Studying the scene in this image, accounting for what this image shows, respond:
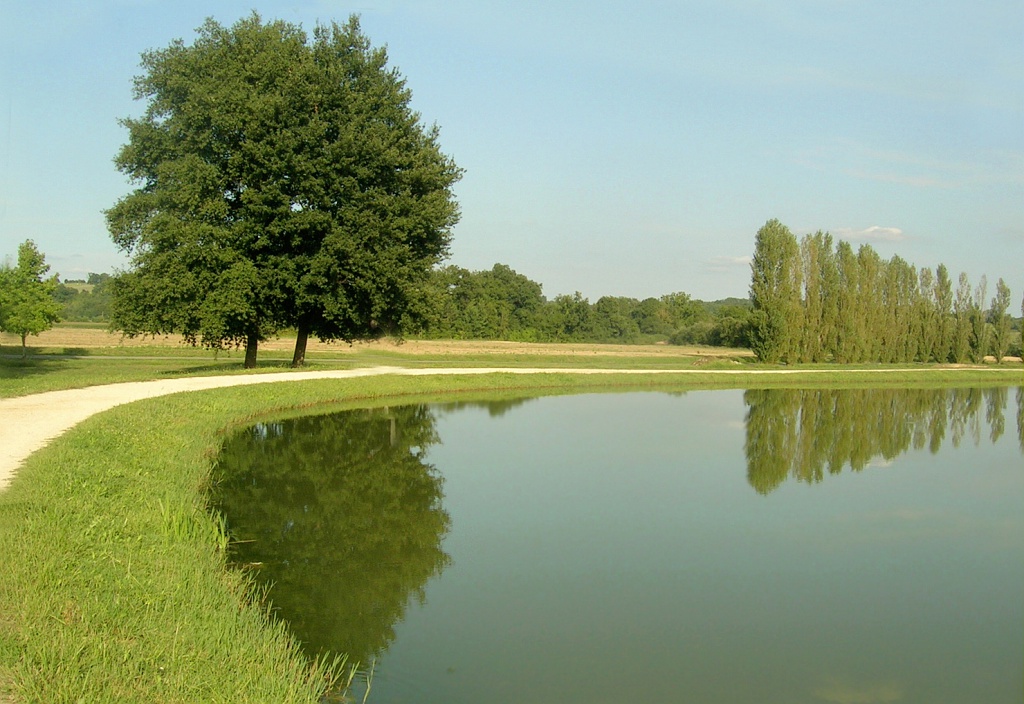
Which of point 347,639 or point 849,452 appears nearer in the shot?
point 347,639

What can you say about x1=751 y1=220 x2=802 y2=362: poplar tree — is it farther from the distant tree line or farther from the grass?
the grass

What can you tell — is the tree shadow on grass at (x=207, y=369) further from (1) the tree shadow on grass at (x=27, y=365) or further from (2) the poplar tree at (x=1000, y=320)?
(2) the poplar tree at (x=1000, y=320)

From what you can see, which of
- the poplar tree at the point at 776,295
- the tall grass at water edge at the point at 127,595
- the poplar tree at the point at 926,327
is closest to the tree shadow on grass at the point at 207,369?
the tall grass at water edge at the point at 127,595

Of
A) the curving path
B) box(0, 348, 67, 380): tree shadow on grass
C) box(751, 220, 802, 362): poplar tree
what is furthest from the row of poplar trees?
box(0, 348, 67, 380): tree shadow on grass

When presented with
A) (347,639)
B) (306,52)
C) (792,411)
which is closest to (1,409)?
(347,639)

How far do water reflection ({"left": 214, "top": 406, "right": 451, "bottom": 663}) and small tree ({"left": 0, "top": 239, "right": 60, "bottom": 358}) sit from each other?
21389 mm

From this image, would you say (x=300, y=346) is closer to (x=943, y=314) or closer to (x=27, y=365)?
(x=27, y=365)

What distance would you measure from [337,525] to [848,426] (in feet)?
52.8

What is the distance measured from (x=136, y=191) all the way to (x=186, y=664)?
991 inches

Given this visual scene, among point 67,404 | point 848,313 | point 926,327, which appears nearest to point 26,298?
point 67,404

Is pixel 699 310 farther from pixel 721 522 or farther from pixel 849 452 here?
pixel 721 522

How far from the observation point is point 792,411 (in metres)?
26.0

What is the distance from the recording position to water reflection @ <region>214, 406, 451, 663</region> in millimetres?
7012

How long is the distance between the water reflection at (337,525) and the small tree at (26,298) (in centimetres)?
2139
